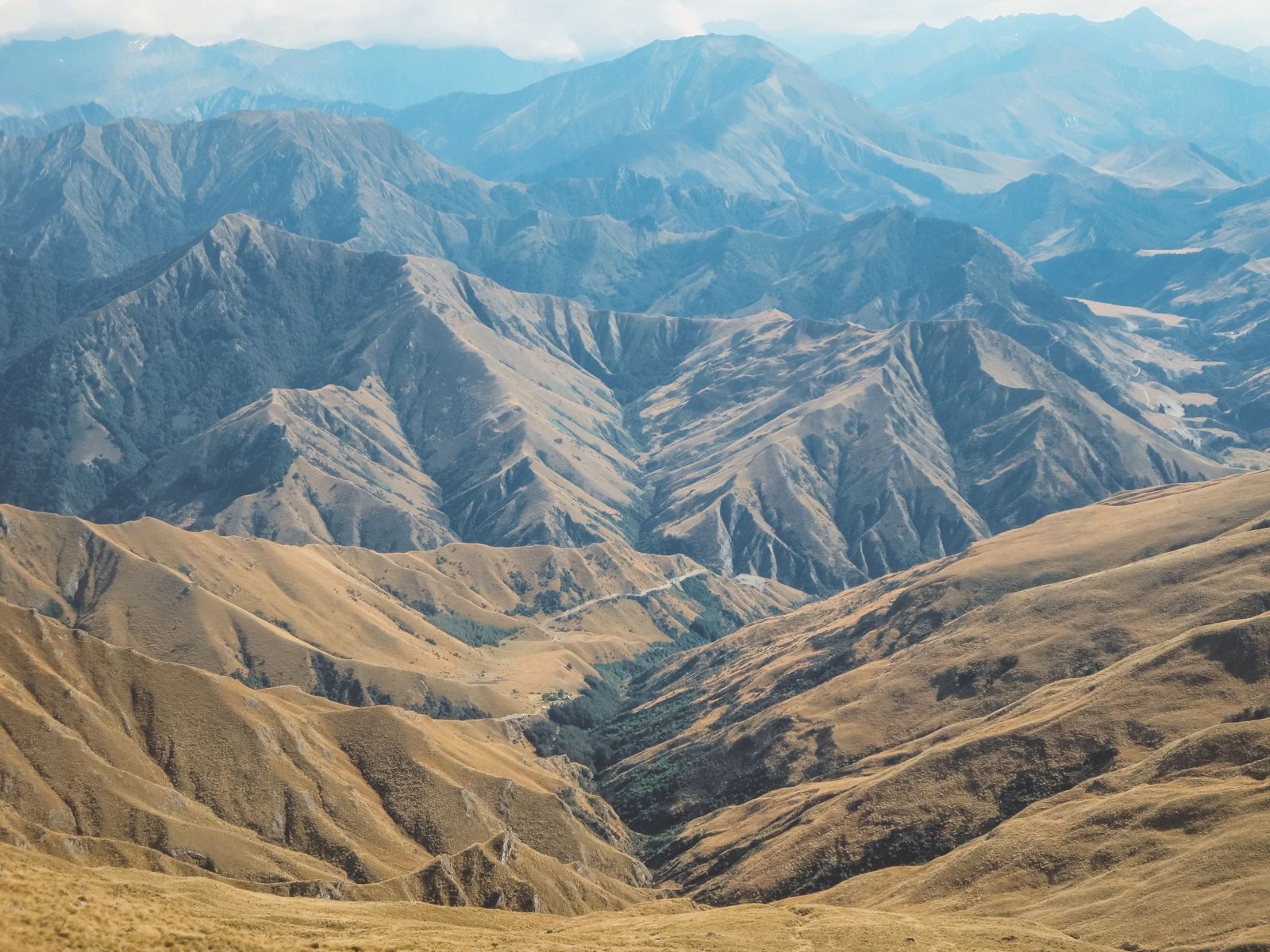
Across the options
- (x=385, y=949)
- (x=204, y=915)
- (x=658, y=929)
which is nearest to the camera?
(x=385, y=949)

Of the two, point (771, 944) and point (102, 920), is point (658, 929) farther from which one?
point (102, 920)

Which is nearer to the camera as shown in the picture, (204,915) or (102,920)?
(102,920)

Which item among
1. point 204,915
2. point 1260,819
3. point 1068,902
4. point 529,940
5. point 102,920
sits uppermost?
point 102,920

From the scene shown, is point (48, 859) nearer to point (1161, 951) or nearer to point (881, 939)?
point (881, 939)

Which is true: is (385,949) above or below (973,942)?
above

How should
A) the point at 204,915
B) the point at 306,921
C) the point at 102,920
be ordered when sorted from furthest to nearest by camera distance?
the point at 306,921 → the point at 204,915 → the point at 102,920

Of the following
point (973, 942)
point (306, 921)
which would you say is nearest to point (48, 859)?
point (306, 921)
